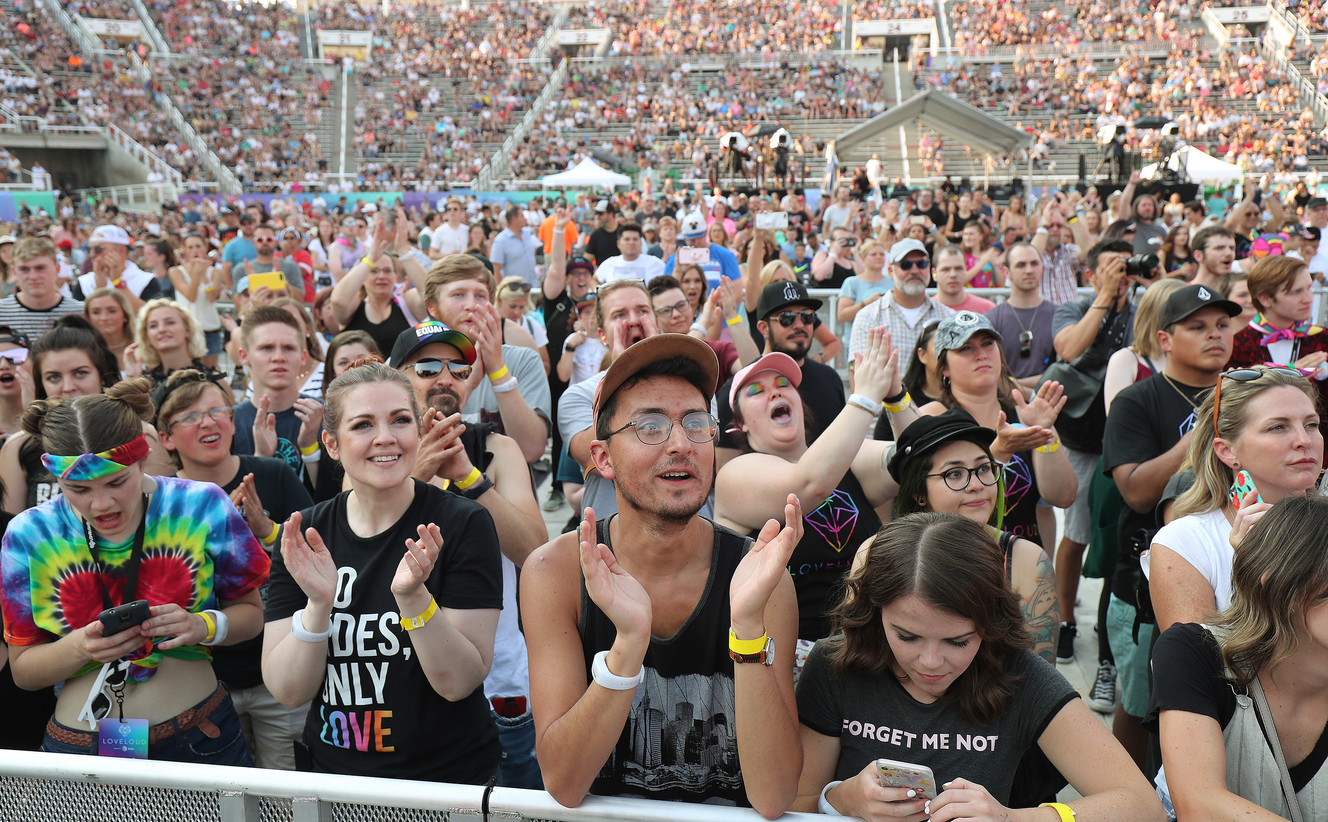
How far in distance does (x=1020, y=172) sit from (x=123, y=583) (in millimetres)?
32905

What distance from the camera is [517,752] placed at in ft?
Answer: 9.69

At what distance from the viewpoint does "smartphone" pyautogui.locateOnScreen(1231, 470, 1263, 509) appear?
255 centimetres

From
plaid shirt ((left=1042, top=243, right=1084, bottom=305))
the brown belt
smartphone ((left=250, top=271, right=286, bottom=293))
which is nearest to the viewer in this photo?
the brown belt

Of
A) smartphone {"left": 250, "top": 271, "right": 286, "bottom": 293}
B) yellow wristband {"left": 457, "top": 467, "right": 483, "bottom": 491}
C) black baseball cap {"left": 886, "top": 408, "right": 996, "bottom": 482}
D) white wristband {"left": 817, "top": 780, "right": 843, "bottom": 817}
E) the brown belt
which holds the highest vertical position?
smartphone {"left": 250, "top": 271, "right": 286, "bottom": 293}

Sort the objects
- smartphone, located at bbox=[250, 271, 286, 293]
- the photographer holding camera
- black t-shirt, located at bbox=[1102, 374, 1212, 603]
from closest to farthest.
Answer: black t-shirt, located at bbox=[1102, 374, 1212, 603] → smartphone, located at bbox=[250, 271, 286, 293] → the photographer holding camera

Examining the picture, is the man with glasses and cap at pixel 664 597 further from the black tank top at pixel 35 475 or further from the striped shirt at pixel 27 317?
the striped shirt at pixel 27 317

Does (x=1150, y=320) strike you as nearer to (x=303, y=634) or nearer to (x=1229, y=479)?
(x=1229, y=479)

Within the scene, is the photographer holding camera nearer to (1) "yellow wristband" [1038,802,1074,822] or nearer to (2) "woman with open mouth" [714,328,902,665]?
(2) "woman with open mouth" [714,328,902,665]

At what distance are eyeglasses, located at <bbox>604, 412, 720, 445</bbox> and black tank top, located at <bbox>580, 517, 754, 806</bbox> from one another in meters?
0.26

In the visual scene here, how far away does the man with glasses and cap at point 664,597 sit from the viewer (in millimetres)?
1937

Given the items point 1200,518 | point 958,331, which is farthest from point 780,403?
point 1200,518

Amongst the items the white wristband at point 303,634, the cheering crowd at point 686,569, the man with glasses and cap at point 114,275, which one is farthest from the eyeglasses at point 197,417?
the man with glasses and cap at point 114,275

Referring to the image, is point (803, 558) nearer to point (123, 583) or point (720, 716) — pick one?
point (720, 716)

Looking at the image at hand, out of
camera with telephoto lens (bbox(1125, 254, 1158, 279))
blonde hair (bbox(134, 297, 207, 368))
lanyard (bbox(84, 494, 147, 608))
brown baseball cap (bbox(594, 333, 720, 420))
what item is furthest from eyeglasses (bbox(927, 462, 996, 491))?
blonde hair (bbox(134, 297, 207, 368))
